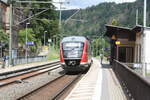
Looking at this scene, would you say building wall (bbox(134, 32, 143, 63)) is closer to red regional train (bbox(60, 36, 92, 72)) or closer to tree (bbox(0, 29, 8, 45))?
red regional train (bbox(60, 36, 92, 72))

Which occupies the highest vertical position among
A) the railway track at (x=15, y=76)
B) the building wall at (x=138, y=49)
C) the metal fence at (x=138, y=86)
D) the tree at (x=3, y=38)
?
the tree at (x=3, y=38)

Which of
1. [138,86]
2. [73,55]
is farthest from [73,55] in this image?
[138,86]

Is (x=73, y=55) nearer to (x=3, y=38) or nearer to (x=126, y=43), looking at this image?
(x=126, y=43)

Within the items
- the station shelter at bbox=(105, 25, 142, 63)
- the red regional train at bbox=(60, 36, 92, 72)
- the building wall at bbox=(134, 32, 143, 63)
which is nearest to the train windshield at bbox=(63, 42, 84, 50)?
the red regional train at bbox=(60, 36, 92, 72)

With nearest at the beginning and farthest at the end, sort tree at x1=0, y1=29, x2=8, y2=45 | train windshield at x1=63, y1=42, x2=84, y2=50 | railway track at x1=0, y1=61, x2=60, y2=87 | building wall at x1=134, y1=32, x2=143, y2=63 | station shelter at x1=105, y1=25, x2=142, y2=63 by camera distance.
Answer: railway track at x1=0, y1=61, x2=60, y2=87 → train windshield at x1=63, y1=42, x2=84, y2=50 → building wall at x1=134, y1=32, x2=143, y2=63 → station shelter at x1=105, y1=25, x2=142, y2=63 → tree at x1=0, y1=29, x2=8, y2=45

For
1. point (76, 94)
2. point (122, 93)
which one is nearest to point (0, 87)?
point (76, 94)

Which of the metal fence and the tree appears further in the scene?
the tree

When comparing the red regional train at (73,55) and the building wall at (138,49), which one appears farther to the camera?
the building wall at (138,49)

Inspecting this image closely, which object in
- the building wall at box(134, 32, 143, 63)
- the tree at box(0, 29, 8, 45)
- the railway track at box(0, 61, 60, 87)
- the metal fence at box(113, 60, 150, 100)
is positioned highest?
the tree at box(0, 29, 8, 45)

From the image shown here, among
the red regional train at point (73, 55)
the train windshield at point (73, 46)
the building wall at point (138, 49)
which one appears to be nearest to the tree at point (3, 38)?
the building wall at point (138, 49)

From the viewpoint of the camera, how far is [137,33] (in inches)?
1319

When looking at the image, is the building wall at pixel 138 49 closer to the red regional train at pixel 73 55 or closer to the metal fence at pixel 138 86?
the red regional train at pixel 73 55

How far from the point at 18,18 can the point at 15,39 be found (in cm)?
637

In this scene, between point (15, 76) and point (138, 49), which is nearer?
point (15, 76)
